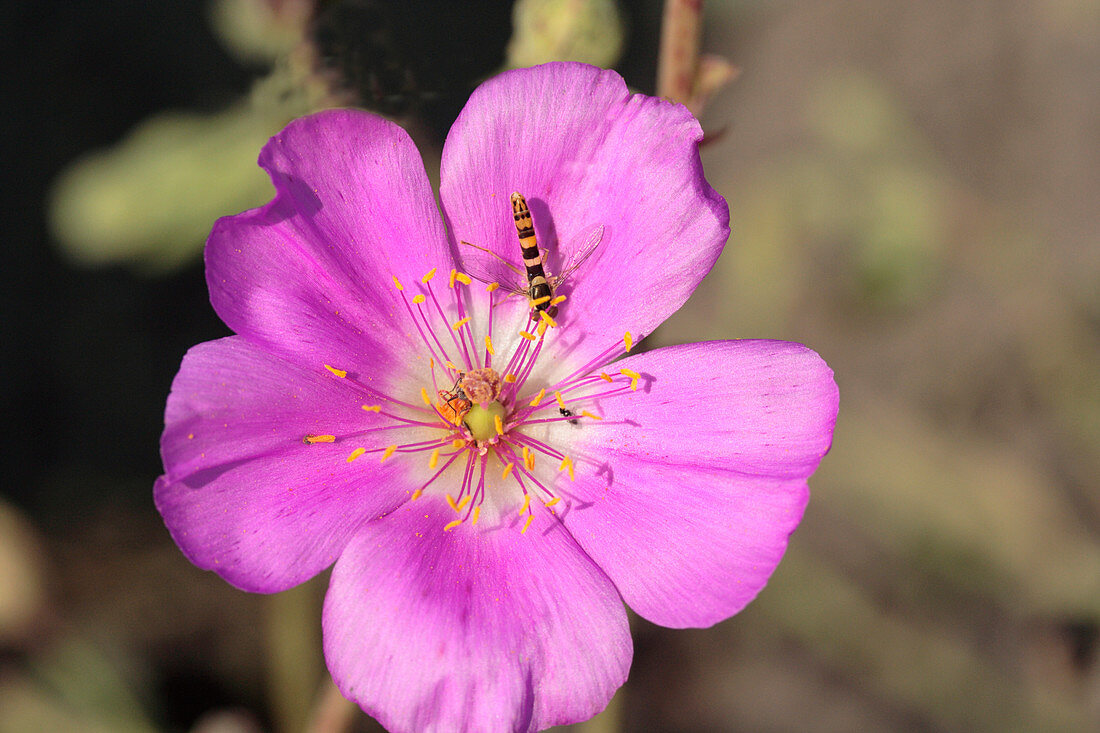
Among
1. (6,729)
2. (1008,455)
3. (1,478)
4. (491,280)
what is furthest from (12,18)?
(1008,455)

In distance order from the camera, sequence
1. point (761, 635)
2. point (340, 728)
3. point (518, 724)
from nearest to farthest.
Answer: point (518, 724) < point (340, 728) < point (761, 635)

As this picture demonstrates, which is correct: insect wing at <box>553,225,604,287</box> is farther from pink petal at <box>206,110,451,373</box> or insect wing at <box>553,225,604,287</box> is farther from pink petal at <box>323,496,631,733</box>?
pink petal at <box>323,496,631,733</box>

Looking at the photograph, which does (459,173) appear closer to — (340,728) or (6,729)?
(340,728)

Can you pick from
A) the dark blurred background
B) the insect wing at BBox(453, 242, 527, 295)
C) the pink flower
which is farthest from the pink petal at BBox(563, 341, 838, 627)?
the dark blurred background

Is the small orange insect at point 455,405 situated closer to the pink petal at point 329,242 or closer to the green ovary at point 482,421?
the green ovary at point 482,421

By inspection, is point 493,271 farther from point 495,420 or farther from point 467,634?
point 467,634
